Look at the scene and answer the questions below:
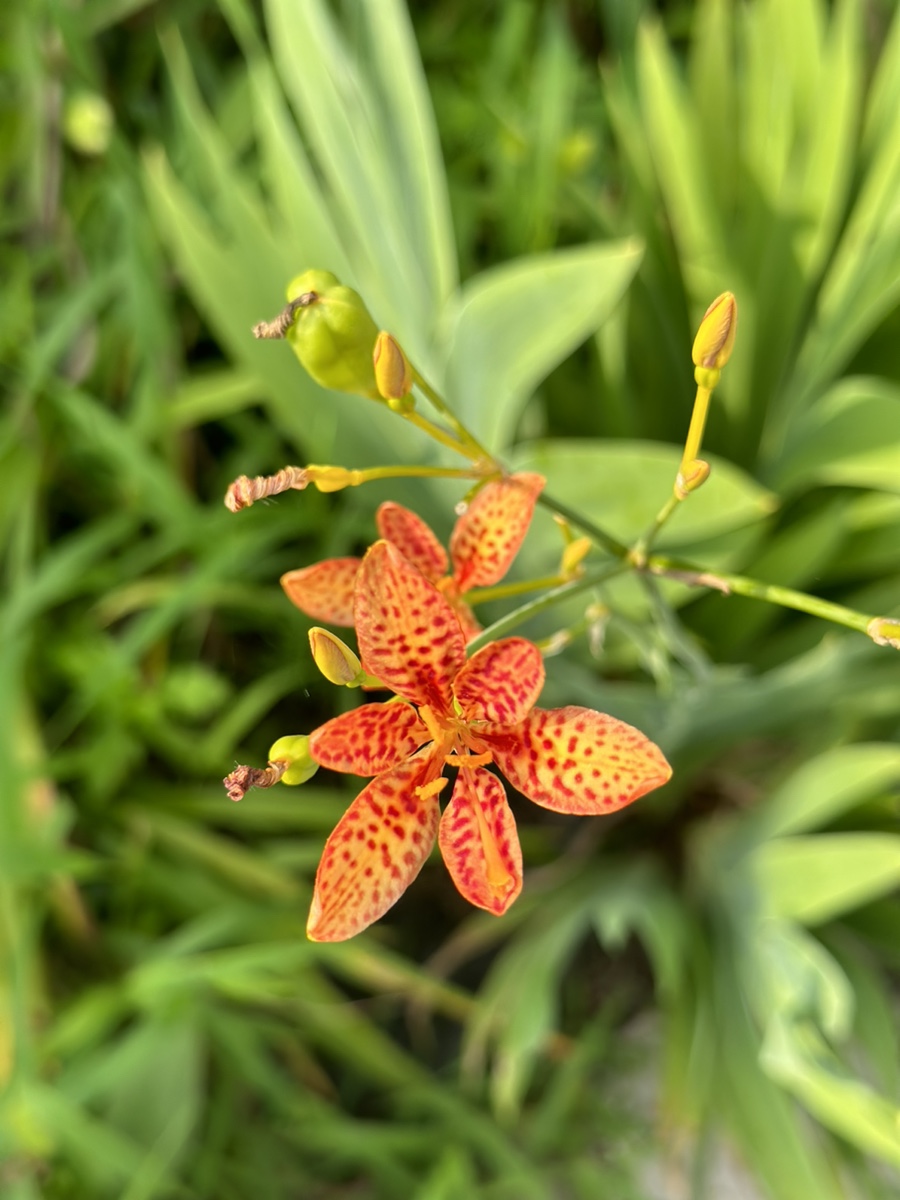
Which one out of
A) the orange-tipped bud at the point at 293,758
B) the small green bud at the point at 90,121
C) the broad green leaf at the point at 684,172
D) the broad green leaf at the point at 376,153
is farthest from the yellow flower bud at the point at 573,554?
the small green bud at the point at 90,121

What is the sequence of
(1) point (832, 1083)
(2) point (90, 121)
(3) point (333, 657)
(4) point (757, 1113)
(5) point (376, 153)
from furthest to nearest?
1. (2) point (90, 121)
2. (4) point (757, 1113)
3. (5) point (376, 153)
4. (1) point (832, 1083)
5. (3) point (333, 657)

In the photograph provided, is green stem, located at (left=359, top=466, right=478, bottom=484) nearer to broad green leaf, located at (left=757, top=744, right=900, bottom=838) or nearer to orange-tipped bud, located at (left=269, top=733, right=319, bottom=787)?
orange-tipped bud, located at (left=269, top=733, right=319, bottom=787)

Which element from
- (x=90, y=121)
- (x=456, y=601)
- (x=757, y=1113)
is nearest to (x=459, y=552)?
(x=456, y=601)

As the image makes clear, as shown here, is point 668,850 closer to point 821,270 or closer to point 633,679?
point 633,679

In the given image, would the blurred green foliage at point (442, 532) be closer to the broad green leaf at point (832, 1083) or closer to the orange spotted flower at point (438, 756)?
the broad green leaf at point (832, 1083)

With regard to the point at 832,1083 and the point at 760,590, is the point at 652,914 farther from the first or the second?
the point at 760,590

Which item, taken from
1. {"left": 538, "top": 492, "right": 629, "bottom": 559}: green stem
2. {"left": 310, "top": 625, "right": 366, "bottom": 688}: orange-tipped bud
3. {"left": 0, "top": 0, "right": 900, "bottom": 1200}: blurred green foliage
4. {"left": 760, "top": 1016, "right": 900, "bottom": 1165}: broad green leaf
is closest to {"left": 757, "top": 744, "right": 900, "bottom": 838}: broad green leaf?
{"left": 0, "top": 0, "right": 900, "bottom": 1200}: blurred green foliage
